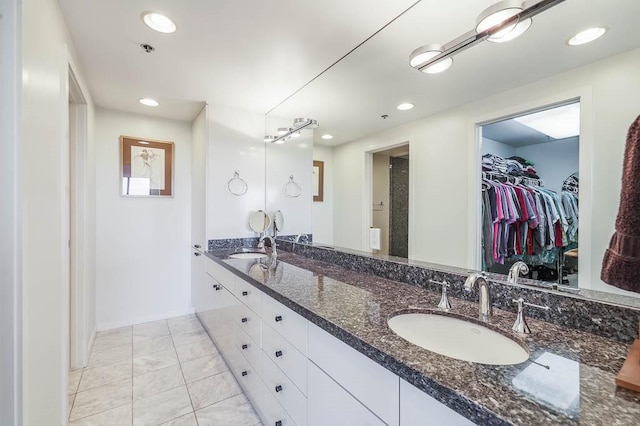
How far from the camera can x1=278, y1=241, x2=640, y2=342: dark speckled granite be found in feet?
2.75

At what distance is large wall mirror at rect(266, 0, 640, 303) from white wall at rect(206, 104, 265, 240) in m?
0.87

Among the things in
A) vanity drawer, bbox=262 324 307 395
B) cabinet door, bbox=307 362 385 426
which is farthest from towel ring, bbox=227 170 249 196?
cabinet door, bbox=307 362 385 426

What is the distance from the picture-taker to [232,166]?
278 centimetres

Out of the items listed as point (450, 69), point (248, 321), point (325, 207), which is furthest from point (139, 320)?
point (450, 69)

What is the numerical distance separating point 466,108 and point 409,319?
91cm

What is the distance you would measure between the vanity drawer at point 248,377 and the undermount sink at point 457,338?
96 cm

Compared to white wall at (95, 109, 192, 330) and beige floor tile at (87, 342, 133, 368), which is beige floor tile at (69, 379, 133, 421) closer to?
beige floor tile at (87, 342, 133, 368)

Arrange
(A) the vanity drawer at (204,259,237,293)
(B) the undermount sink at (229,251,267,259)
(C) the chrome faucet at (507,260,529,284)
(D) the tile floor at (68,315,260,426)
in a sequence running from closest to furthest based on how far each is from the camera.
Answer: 1. (C) the chrome faucet at (507,260,529,284)
2. (D) the tile floor at (68,315,260,426)
3. (A) the vanity drawer at (204,259,237,293)
4. (B) the undermount sink at (229,251,267,259)

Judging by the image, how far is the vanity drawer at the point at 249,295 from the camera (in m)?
1.56

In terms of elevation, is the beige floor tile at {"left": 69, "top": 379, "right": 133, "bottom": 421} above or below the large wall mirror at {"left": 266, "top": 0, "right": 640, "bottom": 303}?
below

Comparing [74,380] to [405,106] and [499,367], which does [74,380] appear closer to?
[499,367]

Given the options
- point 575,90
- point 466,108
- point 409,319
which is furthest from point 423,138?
point 409,319

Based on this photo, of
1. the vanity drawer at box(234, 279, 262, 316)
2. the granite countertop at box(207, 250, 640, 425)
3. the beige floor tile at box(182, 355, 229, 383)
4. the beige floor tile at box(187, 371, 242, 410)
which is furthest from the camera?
the beige floor tile at box(182, 355, 229, 383)

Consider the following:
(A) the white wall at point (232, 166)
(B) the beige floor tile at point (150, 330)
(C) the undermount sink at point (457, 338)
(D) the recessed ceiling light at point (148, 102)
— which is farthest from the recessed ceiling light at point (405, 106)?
(B) the beige floor tile at point (150, 330)
